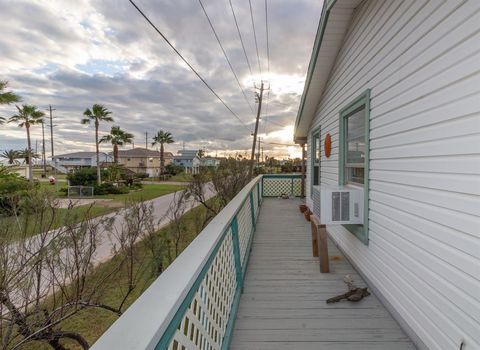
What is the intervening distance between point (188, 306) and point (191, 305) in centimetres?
15

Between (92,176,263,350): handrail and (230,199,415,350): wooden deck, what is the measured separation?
0.30 metres

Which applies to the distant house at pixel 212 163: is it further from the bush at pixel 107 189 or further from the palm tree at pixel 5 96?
the bush at pixel 107 189

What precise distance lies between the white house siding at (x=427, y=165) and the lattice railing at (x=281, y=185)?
9491mm

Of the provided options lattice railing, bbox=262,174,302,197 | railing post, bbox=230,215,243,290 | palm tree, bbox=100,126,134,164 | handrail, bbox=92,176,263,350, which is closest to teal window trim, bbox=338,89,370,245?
railing post, bbox=230,215,243,290

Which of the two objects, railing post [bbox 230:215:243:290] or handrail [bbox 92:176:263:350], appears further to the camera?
railing post [bbox 230:215:243:290]

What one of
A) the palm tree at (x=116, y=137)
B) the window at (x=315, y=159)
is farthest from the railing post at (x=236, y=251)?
the palm tree at (x=116, y=137)

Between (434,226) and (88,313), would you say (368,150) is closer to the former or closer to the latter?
(434,226)

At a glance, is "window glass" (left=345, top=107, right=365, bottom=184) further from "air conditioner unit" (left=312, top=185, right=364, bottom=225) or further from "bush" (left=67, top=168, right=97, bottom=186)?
"bush" (left=67, top=168, right=97, bottom=186)

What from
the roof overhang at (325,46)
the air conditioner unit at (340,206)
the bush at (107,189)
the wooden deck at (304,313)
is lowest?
the bush at (107,189)

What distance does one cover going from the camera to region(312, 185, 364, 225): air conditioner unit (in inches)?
151

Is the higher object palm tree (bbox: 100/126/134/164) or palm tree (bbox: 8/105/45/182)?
palm tree (bbox: 8/105/45/182)

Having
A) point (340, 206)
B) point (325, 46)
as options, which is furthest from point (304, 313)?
point (325, 46)

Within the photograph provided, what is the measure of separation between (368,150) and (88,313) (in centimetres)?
560

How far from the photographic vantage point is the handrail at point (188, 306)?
2.98 ft
